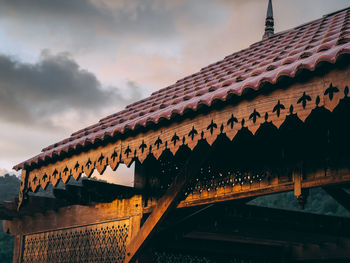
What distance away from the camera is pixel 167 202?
5.24 m

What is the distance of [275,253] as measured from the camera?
29.2 feet

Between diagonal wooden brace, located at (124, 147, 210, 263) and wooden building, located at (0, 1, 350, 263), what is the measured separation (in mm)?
12

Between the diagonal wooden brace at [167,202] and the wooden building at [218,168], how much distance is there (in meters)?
0.01

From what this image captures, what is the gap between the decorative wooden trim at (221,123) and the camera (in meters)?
3.52

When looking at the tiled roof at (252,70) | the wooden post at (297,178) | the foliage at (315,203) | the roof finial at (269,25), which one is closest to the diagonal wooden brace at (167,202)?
the tiled roof at (252,70)

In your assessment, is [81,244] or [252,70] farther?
[81,244]

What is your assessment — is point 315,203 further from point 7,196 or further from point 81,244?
point 7,196

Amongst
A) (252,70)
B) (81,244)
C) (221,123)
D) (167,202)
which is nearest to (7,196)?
(81,244)

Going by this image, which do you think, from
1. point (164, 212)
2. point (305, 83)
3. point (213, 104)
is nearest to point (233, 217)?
point (164, 212)

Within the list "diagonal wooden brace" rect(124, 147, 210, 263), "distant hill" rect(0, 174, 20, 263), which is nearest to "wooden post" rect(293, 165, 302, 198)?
"diagonal wooden brace" rect(124, 147, 210, 263)

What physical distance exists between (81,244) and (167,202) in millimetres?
2293

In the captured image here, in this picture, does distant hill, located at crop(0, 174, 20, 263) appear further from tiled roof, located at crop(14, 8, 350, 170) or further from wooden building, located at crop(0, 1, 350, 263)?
tiled roof, located at crop(14, 8, 350, 170)

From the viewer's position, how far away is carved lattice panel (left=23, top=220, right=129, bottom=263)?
6391mm

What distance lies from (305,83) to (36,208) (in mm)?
5484
